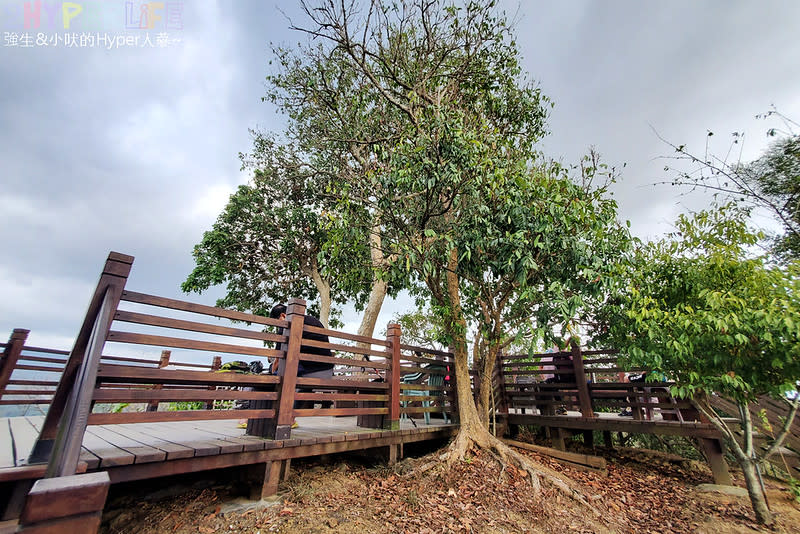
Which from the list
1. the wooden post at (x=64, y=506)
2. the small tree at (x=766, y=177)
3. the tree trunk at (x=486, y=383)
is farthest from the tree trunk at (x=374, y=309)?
the wooden post at (x=64, y=506)

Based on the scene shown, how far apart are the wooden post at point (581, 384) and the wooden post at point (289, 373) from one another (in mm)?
5025

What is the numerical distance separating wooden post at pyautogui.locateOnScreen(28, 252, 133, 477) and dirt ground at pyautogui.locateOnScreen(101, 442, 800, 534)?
109cm

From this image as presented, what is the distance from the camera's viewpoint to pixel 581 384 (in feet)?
20.7

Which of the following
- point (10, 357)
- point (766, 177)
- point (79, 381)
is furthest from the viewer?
point (766, 177)

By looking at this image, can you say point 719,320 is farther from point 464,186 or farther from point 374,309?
point 374,309

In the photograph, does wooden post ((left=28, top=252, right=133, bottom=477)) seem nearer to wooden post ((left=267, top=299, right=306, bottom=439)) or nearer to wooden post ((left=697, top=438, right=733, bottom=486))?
wooden post ((left=267, top=299, right=306, bottom=439))

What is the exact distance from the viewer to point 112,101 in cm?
698

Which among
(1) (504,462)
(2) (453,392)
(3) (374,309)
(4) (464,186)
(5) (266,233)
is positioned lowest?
(1) (504,462)

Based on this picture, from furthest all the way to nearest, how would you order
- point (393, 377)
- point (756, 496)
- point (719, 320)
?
1. point (393, 377)
2. point (756, 496)
3. point (719, 320)

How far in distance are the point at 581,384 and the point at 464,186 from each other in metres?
4.45

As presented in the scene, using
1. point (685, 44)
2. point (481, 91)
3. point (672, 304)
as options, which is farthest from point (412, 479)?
point (685, 44)

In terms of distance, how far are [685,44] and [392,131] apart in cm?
640

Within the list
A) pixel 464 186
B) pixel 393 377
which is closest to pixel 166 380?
pixel 393 377

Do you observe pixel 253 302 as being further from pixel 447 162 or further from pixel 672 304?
pixel 672 304
